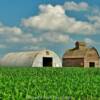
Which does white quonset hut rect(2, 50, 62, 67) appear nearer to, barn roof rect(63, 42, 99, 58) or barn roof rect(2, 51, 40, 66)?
barn roof rect(2, 51, 40, 66)

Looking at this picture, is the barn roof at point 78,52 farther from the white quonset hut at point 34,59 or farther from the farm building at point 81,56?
the white quonset hut at point 34,59

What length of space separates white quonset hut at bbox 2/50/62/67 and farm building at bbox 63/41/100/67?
14.1 ft

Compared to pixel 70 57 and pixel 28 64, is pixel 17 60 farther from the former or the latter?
A: pixel 70 57

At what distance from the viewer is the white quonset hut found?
3978 centimetres

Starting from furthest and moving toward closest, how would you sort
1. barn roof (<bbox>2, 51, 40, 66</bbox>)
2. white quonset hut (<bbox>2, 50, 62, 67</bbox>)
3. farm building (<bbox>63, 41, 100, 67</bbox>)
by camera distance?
farm building (<bbox>63, 41, 100, 67</bbox>), barn roof (<bbox>2, 51, 40, 66</bbox>), white quonset hut (<bbox>2, 50, 62, 67</bbox>)

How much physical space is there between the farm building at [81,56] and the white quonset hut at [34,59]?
4288mm

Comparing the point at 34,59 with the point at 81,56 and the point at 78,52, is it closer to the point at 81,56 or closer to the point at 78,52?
the point at 81,56

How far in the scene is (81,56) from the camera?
151 feet

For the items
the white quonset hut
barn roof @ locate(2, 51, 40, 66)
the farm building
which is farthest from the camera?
the farm building

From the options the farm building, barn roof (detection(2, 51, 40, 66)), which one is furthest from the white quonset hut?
the farm building

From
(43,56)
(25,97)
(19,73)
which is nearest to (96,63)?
(43,56)

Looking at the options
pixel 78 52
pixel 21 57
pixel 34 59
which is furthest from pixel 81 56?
pixel 34 59

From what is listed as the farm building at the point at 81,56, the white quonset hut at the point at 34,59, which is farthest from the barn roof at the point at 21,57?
the farm building at the point at 81,56

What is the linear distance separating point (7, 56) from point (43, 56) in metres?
7.59
